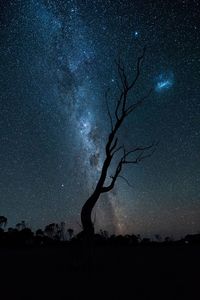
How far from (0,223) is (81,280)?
66693 mm

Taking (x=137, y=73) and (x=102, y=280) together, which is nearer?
(x=102, y=280)

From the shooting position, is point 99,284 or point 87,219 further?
point 87,219

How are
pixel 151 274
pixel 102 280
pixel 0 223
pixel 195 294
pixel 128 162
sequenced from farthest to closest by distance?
1. pixel 0 223
2. pixel 128 162
3. pixel 151 274
4. pixel 102 280
5. pixel 195 294

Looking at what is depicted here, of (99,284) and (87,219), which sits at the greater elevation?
(87,219)

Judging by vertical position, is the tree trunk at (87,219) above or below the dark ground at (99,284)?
above

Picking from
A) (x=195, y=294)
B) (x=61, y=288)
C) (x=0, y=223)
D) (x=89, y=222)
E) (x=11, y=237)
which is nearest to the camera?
(x=195, y=294)

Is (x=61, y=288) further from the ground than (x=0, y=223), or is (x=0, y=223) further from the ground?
(x=0, y=223)

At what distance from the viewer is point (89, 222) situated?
14180mm

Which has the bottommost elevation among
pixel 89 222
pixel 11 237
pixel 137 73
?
pixel 89 222

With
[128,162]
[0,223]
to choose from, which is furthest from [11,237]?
[128,162]

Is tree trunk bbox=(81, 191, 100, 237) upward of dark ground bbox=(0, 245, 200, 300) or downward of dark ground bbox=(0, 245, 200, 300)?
upward

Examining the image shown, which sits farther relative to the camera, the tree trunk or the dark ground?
the tree trunk

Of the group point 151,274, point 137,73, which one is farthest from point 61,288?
point 137,73

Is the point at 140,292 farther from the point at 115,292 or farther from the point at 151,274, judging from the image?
the point at 151,274
